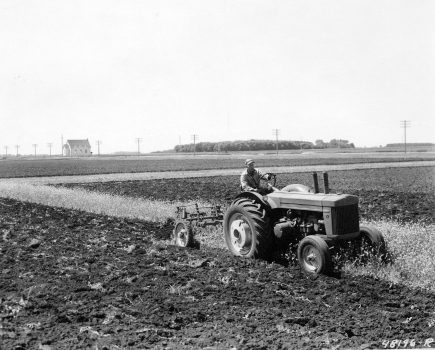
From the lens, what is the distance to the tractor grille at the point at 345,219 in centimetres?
794

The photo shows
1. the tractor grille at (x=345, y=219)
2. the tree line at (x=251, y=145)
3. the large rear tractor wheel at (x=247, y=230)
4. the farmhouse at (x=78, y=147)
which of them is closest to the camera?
the tractor grille at (x=345, y=219)

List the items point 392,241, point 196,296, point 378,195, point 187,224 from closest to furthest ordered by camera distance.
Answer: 1. point 196,296
2. point 392,241
3. point 187,224
4. point 378,195

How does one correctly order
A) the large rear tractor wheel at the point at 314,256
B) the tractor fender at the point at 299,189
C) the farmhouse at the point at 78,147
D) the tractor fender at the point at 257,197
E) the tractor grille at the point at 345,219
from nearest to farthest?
the large rear tractor wheel at the point at 314,256
the tractor grille at the point at 345,219
the tractor fender at the point at 299,189
the tractor fender at the point at 257,197
the farmhouse at the point at 78,147

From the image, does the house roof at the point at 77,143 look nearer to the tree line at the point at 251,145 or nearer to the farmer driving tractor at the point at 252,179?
the tree line at the point at 251,145

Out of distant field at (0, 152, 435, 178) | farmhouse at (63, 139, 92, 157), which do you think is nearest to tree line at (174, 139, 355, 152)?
farmhouse at (63, 139, 92, 157)

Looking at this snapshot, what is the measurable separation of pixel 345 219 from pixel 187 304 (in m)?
2.86

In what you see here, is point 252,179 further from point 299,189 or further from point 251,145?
point 251,145

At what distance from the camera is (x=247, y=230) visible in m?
9.02

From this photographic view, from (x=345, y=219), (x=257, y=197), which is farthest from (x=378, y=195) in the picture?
(x=345, y=219)

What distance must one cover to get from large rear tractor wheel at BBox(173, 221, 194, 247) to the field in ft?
0.87

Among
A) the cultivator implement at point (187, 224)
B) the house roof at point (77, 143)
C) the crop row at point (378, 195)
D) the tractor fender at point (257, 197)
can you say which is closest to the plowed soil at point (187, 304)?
the cultivator implement at point (187, 224)

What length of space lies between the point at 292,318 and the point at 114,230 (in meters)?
7.34

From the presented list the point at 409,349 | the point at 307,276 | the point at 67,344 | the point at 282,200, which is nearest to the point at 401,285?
the point at 307,276

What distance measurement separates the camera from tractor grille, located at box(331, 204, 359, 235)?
26.0 ft
